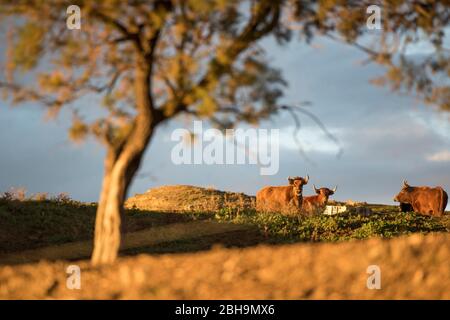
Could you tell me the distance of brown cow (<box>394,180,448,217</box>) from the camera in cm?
3073

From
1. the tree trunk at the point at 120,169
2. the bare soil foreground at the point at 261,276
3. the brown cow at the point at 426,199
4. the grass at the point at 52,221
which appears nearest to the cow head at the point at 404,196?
the brown cow at the point at 426,199

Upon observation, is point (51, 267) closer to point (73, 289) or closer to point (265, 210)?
point (73, 289)

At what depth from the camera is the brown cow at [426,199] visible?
30734 millimetres

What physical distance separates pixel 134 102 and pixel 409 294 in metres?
6.68

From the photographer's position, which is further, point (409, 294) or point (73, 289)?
point (73, 289)

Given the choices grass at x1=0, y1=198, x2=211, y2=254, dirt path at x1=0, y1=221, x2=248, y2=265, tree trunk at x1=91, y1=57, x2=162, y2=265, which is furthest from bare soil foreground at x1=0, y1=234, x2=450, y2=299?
grass at x1=0, y1=198, x2=211, y2=254

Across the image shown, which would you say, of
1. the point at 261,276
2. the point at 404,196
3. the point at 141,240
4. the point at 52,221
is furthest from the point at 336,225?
the point at 261,276

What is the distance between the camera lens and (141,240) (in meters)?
22.6

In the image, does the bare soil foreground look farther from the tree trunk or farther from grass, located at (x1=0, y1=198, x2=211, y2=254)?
grass, located at (x1=0, y1=198, x2=211, y2=254)

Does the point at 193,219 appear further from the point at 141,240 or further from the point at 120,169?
the point at 120,169

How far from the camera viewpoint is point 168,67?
11961 millimetres

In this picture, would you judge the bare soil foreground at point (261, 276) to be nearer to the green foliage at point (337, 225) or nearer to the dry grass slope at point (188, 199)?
the green foliage at point (337, 225)
